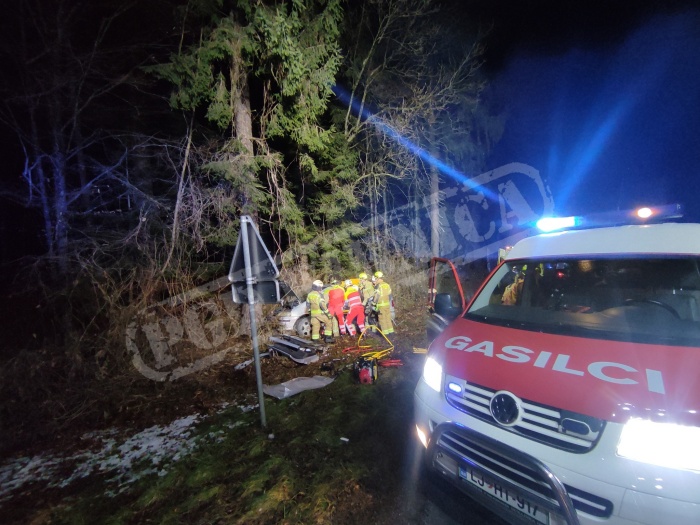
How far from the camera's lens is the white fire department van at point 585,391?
1616 millimetres

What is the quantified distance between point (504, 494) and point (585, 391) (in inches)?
30.9

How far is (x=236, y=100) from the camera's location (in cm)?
716

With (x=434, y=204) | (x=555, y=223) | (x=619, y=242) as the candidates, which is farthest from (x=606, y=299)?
(x=434, y=204)

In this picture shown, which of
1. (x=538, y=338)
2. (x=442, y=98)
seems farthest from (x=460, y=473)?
(x=442, y=98)

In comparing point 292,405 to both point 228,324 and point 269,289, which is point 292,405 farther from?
point 228,324

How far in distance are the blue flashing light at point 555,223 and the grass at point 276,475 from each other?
277 centimetres

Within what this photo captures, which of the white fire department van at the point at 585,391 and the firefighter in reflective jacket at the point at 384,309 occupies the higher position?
the white fire department van at the point at 585,391

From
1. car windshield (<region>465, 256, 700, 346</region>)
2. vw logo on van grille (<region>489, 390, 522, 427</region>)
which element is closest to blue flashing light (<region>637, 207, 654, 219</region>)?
car windshield (<region>465, 256, 700, 346</region>)

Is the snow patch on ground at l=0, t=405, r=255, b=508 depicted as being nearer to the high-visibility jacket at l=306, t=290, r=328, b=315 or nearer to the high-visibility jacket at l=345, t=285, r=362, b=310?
the high-visibility jacket at l=306, t=290, r=328, b=315

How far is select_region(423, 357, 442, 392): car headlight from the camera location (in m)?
2.55

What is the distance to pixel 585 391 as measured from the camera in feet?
6.10

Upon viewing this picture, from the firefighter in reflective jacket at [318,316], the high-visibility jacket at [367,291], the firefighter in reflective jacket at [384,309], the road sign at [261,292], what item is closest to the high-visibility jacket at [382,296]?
the firefighter in reflective jacket at [384,309]

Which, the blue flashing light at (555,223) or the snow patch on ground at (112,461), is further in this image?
the blue flashing light at (555,223)

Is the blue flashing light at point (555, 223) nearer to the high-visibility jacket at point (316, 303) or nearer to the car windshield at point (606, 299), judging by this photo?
the car windshield at point (606, 299)
